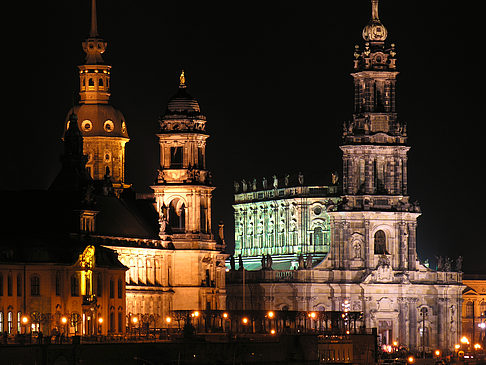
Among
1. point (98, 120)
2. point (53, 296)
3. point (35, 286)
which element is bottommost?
point (53, 296)

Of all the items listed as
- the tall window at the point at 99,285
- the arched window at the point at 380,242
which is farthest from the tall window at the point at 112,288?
the arched window at the point at 380,242

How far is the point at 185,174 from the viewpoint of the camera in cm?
18650

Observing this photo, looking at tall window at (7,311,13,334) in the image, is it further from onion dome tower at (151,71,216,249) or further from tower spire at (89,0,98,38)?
tower spire at (89,0,98,38)

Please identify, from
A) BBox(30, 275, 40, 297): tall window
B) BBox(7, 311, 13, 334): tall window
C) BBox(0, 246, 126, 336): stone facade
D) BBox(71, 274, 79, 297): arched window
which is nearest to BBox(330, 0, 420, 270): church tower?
BBox(0, 246, 126, 336): stone facade

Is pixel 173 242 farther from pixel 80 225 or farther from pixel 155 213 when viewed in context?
pixel 80 225

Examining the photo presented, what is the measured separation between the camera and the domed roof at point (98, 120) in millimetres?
195875

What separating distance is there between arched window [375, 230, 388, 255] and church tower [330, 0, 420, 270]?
321 millimetres

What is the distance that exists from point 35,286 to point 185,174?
28.0m

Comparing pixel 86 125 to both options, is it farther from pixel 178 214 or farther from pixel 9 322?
pixel 9 322

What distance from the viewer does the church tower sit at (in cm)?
19762

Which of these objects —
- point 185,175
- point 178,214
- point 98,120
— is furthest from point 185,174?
point 98,120

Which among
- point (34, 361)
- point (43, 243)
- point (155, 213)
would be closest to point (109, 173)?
point (155, 213)

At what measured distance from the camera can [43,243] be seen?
164 m

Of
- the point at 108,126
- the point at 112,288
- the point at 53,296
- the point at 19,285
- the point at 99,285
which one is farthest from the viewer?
the point at 108,126
